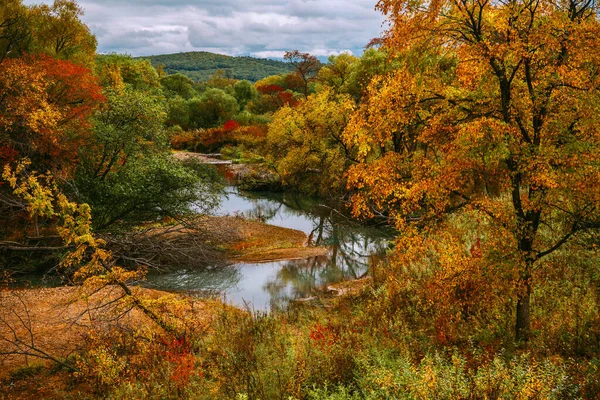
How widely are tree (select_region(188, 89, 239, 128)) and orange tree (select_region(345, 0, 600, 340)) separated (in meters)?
70.4

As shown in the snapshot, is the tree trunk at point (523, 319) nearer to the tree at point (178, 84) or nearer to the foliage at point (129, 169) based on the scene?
the foliage at point (129, 169)

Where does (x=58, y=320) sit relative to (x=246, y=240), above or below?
above

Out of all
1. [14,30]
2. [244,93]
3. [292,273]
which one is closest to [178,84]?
[244,93]

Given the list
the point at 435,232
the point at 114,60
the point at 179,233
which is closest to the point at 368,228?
the point at 179,233

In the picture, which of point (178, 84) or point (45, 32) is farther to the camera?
point (178, 84)

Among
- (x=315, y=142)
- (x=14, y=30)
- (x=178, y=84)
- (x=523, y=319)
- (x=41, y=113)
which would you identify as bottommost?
(x=523, y=319)

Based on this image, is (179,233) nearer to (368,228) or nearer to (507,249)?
(368,228)

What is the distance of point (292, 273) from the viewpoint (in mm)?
21406

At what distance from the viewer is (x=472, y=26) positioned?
779 cm

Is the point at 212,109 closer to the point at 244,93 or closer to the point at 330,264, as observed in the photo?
the point at 244,93

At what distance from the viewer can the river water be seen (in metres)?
18.8

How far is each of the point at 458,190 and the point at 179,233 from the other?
18233 millimetres

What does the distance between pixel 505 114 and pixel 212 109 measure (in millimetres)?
75255

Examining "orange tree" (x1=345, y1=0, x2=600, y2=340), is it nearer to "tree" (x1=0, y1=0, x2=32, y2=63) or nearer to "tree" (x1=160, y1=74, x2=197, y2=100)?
"tree" (x1=0, y1=0, x2=32, y2=63)
